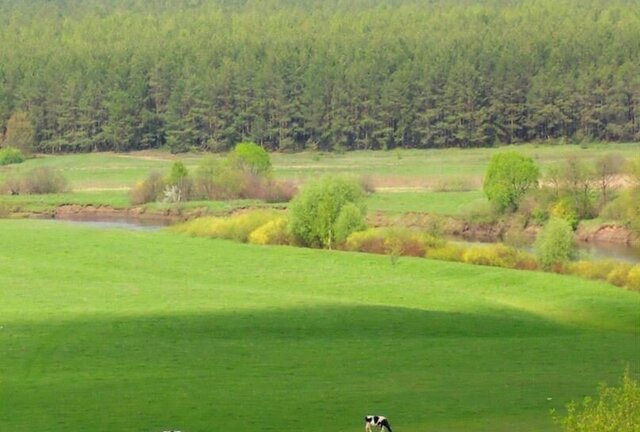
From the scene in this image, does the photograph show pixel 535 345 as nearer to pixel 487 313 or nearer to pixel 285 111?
pixel 487 313

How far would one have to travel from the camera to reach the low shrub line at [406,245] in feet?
227

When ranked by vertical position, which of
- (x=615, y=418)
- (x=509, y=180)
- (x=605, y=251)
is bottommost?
(x=605, y=251)

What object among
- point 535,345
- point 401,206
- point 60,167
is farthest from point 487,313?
point 60,167

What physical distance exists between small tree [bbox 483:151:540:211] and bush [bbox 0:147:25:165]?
57.0 meters

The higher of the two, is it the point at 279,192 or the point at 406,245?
the point at 406,245

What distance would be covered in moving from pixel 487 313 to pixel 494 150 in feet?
263

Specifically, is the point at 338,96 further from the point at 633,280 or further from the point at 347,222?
the point at 633,280

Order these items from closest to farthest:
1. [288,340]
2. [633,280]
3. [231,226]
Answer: [288,340] < [633,280] < [231,226]

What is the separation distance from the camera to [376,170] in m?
124

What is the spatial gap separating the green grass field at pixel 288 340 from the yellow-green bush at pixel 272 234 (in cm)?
396

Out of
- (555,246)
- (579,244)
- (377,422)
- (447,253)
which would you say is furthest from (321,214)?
(377,422)

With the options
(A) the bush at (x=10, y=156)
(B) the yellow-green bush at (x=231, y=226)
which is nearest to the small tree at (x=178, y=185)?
(B) the yellow-green bush at (x=231, y=226)

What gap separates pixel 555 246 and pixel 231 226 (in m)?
21.5

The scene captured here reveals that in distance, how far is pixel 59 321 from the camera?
55906 mm
